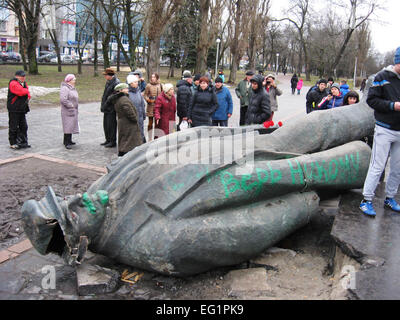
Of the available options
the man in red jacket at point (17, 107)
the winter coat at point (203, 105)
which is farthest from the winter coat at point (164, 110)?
the man in red jacket at point (17, 107)

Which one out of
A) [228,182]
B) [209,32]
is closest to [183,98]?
[228,182]

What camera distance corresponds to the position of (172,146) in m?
3.86

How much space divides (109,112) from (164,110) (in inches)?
49.5

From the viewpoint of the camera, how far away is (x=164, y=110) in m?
8.16

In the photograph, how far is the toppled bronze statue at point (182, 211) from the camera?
3127 mm

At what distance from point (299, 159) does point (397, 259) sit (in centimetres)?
123

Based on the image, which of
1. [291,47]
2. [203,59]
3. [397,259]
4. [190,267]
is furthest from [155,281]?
[291,47]

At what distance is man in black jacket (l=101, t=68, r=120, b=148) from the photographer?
26.8 feet

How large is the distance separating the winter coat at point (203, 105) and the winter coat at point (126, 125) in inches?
54.2

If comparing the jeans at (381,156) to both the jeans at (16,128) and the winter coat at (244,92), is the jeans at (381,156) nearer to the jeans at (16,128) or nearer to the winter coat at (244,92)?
the winter coat at (244,92)

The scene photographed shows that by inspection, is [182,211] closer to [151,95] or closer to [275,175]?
[275,175]

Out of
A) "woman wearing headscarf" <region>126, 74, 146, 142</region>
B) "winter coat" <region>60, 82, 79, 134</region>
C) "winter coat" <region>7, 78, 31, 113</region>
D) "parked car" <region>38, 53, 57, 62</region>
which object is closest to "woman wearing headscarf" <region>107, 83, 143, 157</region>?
"woman wearing headscarf" <region>126, 74, 146, 142</region>

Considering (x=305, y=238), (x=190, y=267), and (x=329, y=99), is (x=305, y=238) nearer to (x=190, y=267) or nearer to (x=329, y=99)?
(x=190, y=267)
